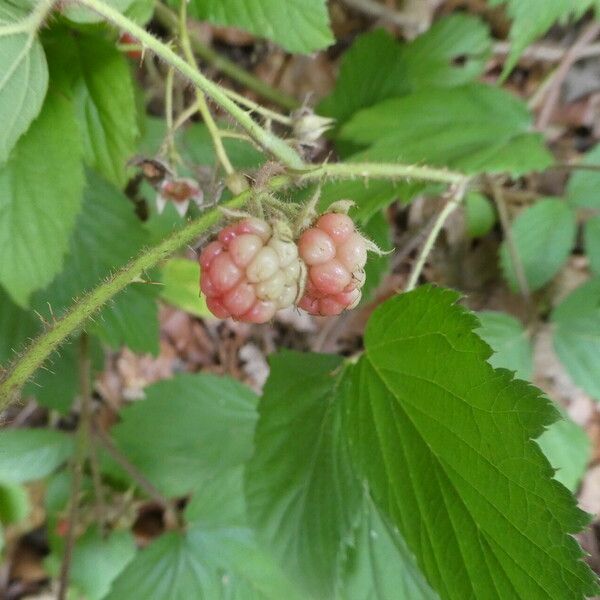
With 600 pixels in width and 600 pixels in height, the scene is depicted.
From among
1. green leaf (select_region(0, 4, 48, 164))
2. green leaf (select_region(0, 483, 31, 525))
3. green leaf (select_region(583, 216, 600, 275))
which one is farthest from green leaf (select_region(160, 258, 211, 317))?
green leaf (select_region(583, 216, 600, 275))

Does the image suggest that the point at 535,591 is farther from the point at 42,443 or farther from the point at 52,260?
the point at 42,443

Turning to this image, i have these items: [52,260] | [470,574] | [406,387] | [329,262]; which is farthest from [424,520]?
[52,260]

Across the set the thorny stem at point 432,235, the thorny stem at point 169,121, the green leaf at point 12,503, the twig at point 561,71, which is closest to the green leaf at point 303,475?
the thorny stem at point 432,235

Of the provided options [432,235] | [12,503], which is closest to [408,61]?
[432,235]

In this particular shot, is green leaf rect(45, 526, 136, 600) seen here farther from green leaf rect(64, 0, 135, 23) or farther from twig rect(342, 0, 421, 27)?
twig rect(342, 0, 421, 27)

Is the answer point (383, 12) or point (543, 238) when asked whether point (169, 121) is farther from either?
point (383, 12)

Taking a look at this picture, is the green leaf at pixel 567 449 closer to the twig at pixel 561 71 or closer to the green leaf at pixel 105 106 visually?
the twig at pixel 561 71
